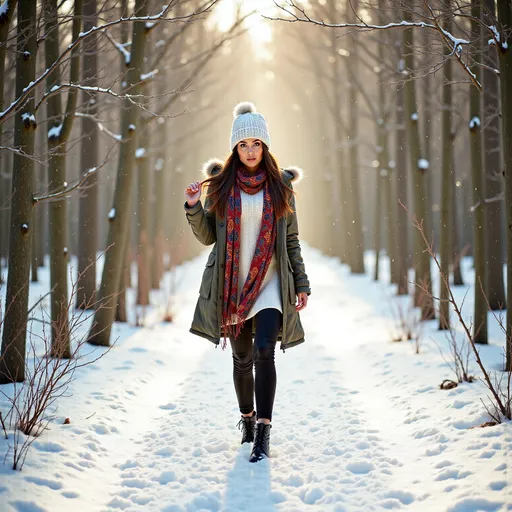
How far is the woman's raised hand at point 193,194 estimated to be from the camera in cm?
339

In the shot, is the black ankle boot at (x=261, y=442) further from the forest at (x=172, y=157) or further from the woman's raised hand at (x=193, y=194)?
the woman's raised hand at (x=193, y=194)

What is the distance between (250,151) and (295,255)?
73cm

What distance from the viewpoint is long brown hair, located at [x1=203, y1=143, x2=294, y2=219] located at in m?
3.55

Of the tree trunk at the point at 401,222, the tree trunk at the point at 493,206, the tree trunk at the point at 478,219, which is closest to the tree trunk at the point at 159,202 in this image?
the tree trunk at the point at 401,222

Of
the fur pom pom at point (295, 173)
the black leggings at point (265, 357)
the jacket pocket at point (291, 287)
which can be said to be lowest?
the black leggings at point (265, 357)

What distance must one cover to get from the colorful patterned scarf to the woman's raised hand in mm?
227

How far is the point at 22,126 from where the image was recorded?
446cm

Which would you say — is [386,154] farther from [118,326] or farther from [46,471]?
[46,471]

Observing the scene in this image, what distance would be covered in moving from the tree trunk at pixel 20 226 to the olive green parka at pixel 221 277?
68.9 inches

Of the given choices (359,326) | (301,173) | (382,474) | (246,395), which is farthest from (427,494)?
(359,326)

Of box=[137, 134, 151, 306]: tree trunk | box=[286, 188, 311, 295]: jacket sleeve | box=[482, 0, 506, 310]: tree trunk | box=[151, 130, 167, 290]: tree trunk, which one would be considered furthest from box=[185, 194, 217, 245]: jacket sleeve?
box=[151, 130, 167, 290]: tree trunk

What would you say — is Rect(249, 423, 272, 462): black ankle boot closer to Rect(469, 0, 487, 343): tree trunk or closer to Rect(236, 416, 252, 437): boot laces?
Rect(236, 416, 252, 437): boot laces

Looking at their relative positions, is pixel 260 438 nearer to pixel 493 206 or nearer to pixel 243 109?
pixel 243 109

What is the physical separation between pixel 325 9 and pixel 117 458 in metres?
12.5
